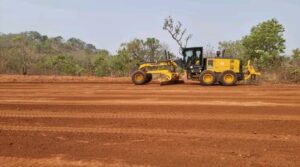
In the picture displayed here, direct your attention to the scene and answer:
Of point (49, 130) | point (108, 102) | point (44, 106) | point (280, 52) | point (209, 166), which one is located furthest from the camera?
point (280, 52)

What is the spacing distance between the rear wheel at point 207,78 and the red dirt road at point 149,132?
7987 mm

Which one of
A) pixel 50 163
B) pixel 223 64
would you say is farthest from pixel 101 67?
pixel 50 163

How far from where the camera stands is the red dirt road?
726cm

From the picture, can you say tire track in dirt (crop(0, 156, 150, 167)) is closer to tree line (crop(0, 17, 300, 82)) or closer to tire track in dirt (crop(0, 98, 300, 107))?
tire track in dirt (crop(0, 98, 300, 107))

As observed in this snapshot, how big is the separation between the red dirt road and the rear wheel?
799 cm

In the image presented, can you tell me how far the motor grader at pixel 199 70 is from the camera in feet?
75.9

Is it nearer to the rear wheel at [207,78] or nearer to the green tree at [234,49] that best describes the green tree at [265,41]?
the green tree at [234,49]

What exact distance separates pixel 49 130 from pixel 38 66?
96.6 feet

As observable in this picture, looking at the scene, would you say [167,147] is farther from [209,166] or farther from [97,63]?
[97,63]

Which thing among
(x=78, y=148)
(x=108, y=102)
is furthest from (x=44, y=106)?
(x=78, y=148)

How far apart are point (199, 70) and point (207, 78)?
821 mm

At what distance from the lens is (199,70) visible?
78.2 ft

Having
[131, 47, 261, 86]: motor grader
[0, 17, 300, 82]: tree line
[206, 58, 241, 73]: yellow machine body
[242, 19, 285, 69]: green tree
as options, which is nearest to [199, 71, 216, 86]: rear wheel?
[131, 47, 261, 86]: motor grader

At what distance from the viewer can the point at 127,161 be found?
708 centimetres
